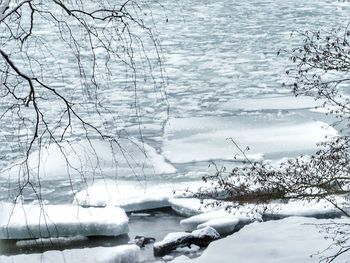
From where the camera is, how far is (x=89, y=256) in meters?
6.16

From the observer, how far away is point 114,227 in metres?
6.94

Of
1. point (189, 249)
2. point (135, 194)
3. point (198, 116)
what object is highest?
point (198, 116)

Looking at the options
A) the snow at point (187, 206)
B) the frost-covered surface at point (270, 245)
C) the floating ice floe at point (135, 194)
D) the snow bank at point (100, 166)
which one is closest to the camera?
the frost-covered surface at point (270, 245)

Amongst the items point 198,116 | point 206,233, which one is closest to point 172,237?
point 206,233

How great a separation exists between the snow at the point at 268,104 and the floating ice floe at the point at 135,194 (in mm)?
3815

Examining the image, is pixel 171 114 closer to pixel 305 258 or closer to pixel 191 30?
pixel 305 258

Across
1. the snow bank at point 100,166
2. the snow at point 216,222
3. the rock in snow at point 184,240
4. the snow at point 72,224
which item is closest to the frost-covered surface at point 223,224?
the snow at point 216,222

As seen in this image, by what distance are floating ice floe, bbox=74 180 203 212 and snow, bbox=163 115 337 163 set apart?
112 centimetres

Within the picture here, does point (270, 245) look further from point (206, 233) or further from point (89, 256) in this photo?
point (89, 256)

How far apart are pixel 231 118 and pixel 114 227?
15.7ft

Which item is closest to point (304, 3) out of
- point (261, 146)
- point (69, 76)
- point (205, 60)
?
point (205, 60)

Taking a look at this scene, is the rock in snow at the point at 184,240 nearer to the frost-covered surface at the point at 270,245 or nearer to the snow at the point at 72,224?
the frost-covered surface at the point at 270,245

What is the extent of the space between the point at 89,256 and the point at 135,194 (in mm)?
1920

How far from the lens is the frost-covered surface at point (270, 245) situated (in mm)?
6242
